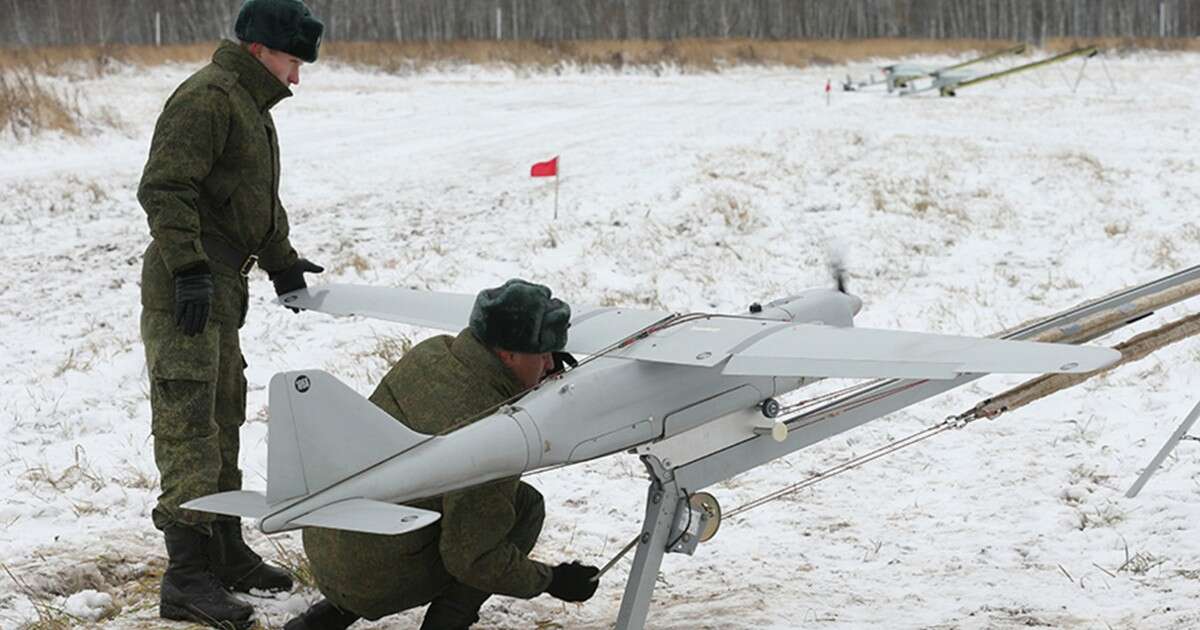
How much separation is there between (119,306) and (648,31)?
3735 cm

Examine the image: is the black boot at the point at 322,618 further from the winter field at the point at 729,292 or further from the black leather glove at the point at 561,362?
the black leather glove at the point at 561,362

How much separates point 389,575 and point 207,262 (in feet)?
4.50

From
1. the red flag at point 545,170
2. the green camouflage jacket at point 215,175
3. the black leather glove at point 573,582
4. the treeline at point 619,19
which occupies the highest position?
the treeline at point 619,19

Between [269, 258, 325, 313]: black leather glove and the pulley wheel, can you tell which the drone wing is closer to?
the pulley wheel

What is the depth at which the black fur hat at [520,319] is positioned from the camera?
4461 millimetres

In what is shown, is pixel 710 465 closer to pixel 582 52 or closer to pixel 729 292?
pixel 729 292

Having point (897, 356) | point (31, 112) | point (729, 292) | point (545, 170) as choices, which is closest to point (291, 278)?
point (897, 356)

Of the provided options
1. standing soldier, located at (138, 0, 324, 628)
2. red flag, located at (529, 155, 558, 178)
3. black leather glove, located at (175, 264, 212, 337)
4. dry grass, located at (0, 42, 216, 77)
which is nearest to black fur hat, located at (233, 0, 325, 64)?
standing soldier, located at (138, 0, 324, 628)

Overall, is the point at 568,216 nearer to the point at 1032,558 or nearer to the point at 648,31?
the point at 1032,558

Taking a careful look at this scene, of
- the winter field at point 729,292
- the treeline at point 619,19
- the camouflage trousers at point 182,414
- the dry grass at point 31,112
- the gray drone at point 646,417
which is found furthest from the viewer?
the treeline at point 619,19

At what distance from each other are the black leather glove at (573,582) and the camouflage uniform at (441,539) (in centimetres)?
10

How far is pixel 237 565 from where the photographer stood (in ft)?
17.5

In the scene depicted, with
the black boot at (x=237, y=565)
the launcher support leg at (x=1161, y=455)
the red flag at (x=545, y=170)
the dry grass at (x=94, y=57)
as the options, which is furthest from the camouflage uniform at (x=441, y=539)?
the dry grass at (x=94, y=57)

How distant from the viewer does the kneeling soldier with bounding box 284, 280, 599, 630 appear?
4332 mm
